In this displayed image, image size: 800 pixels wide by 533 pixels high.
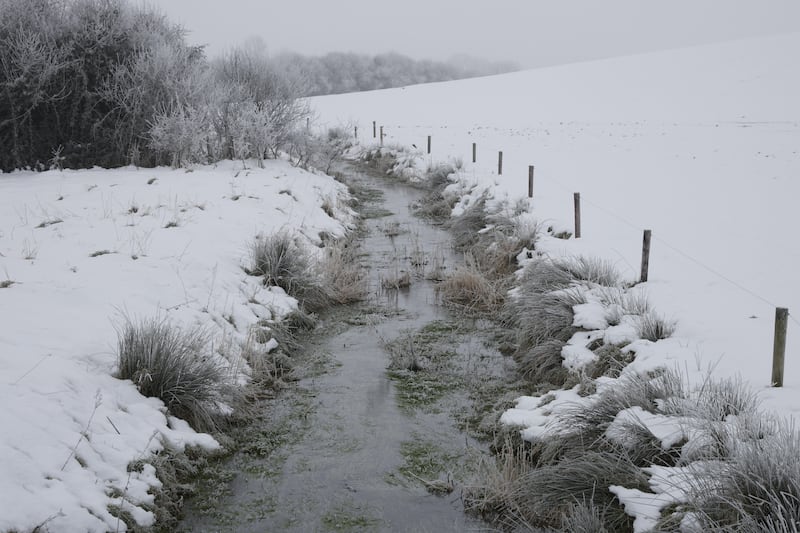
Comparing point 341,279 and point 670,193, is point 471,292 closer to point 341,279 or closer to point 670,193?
point 341,279

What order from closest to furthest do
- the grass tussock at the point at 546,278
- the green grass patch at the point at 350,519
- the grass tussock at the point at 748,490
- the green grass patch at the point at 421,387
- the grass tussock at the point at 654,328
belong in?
the grass tussock at the point at 748,490 < the green grass patch at the point at 350,519 < the grass tussock at the point at 654,328 < the green grass patch at the point at 421,387 < the grass tussock at the point at 546,278

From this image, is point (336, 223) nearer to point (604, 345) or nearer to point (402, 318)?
point (402, 318)

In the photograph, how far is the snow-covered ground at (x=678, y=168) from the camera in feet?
20.5

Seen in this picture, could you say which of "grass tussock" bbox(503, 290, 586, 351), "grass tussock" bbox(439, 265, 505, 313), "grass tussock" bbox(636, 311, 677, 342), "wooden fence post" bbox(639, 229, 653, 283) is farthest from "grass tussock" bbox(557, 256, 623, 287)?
"grass tussock" bbox(636, 311, 677, 342)

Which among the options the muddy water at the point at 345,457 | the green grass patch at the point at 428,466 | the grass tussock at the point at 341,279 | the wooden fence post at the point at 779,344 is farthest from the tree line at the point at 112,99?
the wooden fence post at the point at 779,344

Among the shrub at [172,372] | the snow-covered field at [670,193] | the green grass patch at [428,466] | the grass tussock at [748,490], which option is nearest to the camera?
the grass tussock at [748,490]

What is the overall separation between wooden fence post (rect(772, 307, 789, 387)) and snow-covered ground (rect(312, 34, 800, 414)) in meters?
0.10

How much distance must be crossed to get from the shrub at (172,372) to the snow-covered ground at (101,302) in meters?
0.16

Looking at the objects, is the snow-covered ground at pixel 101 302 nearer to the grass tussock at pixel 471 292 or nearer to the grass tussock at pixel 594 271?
A: the grass tussock at pixel 471 292

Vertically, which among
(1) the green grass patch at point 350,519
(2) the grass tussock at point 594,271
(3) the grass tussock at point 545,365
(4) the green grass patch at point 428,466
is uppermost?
(2) the grass tussock at point 594,271

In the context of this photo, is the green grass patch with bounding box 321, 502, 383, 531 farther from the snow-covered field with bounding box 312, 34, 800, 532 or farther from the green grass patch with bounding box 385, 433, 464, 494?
the snow-covered field with bounding box 312, 34, 800, 532

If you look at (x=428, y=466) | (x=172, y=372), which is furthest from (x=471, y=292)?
(x=172, y=372)

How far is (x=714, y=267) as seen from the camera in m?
8.45

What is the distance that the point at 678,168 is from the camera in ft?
57.8
